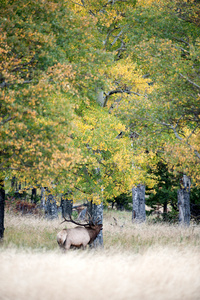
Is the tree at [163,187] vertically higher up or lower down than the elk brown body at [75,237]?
higher up

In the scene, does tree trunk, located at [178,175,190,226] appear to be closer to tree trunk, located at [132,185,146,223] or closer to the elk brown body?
tree trunk, located at [132,185,146,223]

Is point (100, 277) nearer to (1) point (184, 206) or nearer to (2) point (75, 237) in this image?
(2) point (75, 237)

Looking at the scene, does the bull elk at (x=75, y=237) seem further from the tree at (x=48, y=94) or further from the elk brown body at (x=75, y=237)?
the tree at (x=48, y=94)

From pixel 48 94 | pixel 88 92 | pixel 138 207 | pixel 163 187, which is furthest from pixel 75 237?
pixel 163 187

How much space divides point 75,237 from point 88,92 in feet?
16.3

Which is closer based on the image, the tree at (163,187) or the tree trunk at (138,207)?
the tree trunk at (138,207)

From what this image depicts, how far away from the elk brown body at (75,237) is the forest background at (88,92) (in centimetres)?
140

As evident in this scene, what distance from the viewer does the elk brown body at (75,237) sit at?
9.40 metres

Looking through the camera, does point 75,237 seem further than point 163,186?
No

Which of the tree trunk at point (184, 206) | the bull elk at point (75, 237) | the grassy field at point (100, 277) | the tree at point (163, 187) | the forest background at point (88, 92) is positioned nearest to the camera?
the grassy field at point (100, 277)

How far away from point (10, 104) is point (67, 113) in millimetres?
1633

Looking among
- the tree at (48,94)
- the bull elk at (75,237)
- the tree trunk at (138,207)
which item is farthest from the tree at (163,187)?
the bull elk at (75,237)

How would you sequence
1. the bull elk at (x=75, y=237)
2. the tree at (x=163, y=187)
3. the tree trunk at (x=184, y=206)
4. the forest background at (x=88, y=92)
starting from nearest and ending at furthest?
the forest background at (x=88, y=92) < the bull elk at (x=75, y=237) < the tree trunk at (x=184, y=206) < the tree at (x=163, y=187)

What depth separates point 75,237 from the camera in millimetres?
9633
